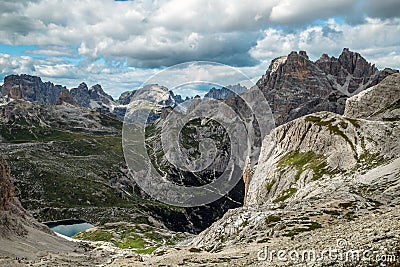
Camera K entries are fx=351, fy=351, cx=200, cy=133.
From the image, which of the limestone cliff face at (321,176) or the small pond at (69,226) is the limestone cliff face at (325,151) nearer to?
the limestone cliff face at (321,176)

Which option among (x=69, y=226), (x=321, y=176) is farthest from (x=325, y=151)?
(x=69, y=226)

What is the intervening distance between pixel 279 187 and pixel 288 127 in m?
31.8

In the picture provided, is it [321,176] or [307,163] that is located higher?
[307,163]

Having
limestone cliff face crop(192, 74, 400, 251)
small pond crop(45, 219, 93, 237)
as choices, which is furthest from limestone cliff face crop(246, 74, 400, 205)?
small pond crop(45, 219, 93, 237)

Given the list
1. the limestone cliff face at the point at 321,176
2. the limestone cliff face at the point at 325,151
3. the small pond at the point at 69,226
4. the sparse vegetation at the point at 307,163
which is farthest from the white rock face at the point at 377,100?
the small pond at the point at 69,226

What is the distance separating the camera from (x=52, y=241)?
318ft

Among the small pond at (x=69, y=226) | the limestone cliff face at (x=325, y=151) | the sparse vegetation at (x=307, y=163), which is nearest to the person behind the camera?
the limestone cliff face at (x=325, y=151)

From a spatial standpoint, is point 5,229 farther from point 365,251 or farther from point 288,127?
point 288,127

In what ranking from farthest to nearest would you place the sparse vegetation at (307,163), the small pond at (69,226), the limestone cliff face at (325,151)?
the small pond at (69,226) < the sparse vegetation at (307,163) < the limestone cliff face at (325,151)

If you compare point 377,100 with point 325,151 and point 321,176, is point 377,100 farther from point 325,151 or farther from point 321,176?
point 321,176

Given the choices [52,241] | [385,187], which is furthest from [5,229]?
[385,187]

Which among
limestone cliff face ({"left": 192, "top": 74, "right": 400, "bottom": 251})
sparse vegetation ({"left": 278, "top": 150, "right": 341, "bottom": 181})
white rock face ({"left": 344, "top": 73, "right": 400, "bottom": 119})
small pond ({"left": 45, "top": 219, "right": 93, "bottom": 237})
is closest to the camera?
limestone cliff face ({"left": 192, "top": 74, "right": 400, "bottom": 251})

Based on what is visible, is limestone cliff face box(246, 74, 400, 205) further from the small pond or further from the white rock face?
the small pond

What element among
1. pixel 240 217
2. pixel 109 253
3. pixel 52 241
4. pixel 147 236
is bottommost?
pixel 147 236
